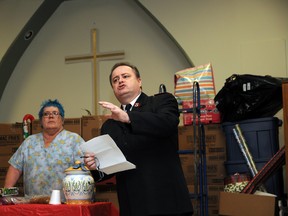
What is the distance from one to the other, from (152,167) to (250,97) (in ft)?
6.19

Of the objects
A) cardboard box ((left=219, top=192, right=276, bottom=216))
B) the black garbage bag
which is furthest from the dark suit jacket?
the black garbage bag

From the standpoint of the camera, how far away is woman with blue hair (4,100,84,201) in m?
3.65

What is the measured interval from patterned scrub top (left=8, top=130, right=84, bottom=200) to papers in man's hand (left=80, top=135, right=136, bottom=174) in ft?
4.55

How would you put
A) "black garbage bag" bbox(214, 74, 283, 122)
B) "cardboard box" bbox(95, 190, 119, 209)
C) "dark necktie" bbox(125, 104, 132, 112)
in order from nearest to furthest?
"dark necktie" bbox(125, 104, 132, 112) < "black garbage bag" bbox(214, 74, 283, 122) < "cardboard box" bbox(95, 190, 119, 209)

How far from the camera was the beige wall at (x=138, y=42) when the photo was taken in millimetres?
4578

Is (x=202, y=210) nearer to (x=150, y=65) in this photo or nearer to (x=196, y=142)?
(x=196, y=142)

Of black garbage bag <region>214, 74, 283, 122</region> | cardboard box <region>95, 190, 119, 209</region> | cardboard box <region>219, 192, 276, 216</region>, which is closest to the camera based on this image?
cardboard box <region>219, 192, 276, 216</region>

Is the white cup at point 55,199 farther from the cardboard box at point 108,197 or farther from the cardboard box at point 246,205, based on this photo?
the cardboard box at point 108,197

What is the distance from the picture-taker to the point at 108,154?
2197mm

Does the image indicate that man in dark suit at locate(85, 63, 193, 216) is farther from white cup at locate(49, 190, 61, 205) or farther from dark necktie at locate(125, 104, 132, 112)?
white cup at locate(49, 190, 61, 205)

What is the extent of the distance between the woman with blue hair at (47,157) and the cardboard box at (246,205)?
109 cm

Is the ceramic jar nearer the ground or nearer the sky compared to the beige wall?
nearer the ground

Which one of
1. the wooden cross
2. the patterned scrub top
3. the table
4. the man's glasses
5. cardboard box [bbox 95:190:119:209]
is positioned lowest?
cardboard box [bbox 95:190:119:209]

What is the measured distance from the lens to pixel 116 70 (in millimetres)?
2398
